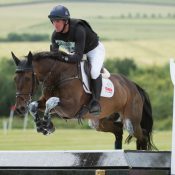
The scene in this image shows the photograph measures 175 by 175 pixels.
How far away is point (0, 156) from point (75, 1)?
109 ft

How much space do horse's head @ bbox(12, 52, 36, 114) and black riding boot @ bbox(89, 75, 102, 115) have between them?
0.81 metres

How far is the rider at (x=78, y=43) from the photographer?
733cm

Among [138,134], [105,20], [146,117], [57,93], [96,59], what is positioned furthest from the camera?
[105,20]

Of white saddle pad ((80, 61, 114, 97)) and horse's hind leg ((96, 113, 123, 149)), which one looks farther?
horse's hind leg ((96, 113, 123, 149))

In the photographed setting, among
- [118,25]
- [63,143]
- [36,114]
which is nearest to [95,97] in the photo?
[36,114]

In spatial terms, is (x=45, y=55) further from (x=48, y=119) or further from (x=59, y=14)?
(x=48, y=119)

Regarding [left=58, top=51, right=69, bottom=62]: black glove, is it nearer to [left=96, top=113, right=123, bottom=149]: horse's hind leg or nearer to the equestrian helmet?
the equestrian helmet

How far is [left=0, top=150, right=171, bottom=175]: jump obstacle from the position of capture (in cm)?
434

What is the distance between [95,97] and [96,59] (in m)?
0.46

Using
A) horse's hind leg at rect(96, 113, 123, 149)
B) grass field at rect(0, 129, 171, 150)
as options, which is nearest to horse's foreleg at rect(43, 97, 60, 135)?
horse's hind leg at rect(96, 113, 123, 149)

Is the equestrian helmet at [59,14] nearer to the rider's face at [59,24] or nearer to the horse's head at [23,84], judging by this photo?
the rider's face at [59,24]

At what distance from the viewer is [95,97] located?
25.6 feet

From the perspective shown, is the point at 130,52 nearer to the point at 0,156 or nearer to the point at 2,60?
the point at 2,60

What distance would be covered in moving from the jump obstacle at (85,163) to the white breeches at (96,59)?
3.37 meters
